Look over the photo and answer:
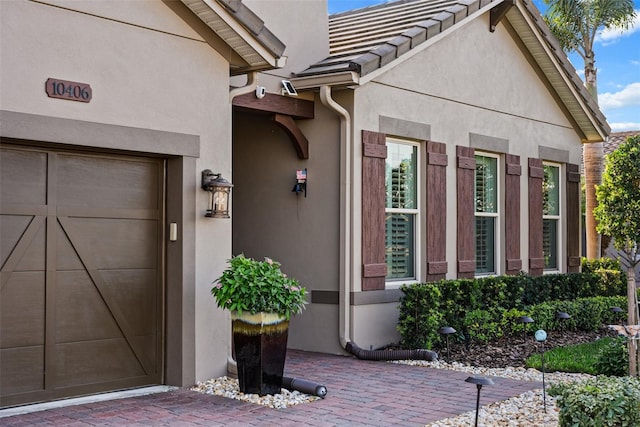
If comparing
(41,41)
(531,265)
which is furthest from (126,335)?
(531,265)

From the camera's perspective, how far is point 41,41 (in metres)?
6.20

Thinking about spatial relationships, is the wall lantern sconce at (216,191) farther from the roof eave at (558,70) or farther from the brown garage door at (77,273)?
the roof eave at (558,70)

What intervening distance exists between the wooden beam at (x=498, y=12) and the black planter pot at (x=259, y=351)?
6.89 m

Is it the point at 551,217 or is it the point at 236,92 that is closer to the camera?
the point at 236,92

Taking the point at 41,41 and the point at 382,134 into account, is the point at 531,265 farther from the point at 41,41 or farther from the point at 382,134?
the point at 41,41

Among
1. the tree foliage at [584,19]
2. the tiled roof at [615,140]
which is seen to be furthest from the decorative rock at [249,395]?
the tiled roof at [615,140]

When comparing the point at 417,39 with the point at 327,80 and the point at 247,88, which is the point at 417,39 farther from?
the point at 247,88

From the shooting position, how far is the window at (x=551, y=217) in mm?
13000

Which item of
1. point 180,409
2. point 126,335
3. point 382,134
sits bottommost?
point 180,409

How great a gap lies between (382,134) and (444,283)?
2.05 m

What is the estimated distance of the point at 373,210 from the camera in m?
9.35

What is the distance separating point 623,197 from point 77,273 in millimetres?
7183

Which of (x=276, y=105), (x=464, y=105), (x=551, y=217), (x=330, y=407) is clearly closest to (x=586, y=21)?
(x=551, y=217)

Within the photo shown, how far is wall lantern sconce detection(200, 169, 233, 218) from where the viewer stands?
23.7ft
